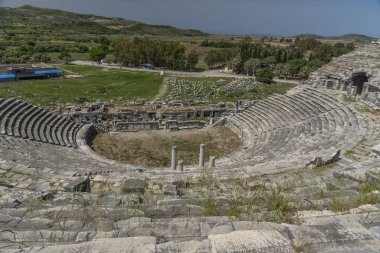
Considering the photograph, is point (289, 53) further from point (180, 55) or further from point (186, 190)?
point (186, 190)

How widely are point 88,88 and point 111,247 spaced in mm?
44937

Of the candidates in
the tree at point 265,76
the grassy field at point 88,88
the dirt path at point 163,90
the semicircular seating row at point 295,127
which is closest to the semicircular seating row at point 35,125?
the grassy field at point 88,88

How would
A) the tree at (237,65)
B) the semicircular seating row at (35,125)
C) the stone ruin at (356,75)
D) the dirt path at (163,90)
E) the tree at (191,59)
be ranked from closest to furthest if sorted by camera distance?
the semicircular seating row at (35,125) → the stone ruin at (356,75) → the dirt path at (163,90) → the tree at (237,65) → the tree at (191,59)

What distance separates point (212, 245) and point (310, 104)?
23634 millimetres

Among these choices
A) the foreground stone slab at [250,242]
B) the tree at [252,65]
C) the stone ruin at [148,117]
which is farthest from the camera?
the tree at [252,65]

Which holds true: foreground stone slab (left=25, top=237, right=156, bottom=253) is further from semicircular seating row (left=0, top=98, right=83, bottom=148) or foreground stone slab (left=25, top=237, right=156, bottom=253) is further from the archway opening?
the archway opening

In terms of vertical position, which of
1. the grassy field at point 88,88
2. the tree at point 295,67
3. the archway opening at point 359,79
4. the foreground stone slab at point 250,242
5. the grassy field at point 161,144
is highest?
the foreground stone slab at point 250,242

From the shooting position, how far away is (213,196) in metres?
7.67

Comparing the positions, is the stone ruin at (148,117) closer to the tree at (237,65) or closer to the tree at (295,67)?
the tree at (295,67)

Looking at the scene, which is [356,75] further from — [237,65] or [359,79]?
[237,65]

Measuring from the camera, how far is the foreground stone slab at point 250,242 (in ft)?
13.3

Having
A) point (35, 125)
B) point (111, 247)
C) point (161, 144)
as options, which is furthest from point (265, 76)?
point (111, 247)

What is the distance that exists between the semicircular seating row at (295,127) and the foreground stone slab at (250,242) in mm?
12256

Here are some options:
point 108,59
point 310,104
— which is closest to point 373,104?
point 310,104
